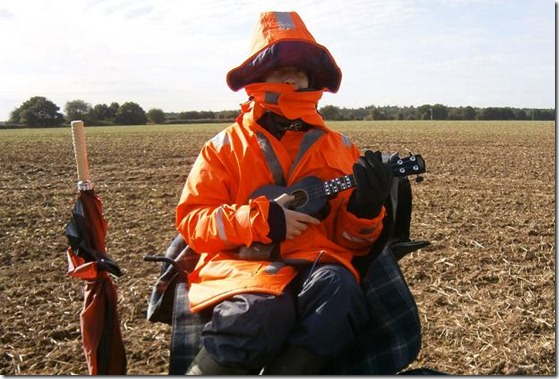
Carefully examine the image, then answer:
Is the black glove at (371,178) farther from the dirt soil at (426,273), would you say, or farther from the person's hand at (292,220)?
the dirt soil at (426,273)

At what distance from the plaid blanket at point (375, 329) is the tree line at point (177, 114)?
158ft

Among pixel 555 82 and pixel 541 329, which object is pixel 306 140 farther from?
pixel 541 329

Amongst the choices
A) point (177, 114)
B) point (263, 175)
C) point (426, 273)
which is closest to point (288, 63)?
point (263, 175)

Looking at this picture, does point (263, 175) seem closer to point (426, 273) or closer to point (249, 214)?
point (249, 214)

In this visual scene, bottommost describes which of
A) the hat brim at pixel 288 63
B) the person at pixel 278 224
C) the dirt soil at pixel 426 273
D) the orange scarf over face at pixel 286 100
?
the dirt soil at pixel 426 273

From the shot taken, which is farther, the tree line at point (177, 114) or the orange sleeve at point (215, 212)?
the tree line at point (177, 114)

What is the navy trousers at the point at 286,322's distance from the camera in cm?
237

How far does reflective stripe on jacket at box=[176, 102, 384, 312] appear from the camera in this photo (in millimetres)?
2688

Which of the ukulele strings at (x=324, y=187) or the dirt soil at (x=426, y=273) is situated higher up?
the ukulele strings at (x=324, y=187)

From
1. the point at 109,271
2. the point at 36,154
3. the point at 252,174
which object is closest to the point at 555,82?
the point at 252,174

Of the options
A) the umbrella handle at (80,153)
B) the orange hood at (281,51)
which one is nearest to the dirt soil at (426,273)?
the umbrella handle at (80,153)

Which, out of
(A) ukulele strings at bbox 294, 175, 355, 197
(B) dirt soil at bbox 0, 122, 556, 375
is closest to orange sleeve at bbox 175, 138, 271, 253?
(A) ukulele strings at bbox 294, 175, 355, 197

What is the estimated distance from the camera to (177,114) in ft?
219

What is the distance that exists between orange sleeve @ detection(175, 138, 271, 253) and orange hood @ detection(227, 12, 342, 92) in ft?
1.57
